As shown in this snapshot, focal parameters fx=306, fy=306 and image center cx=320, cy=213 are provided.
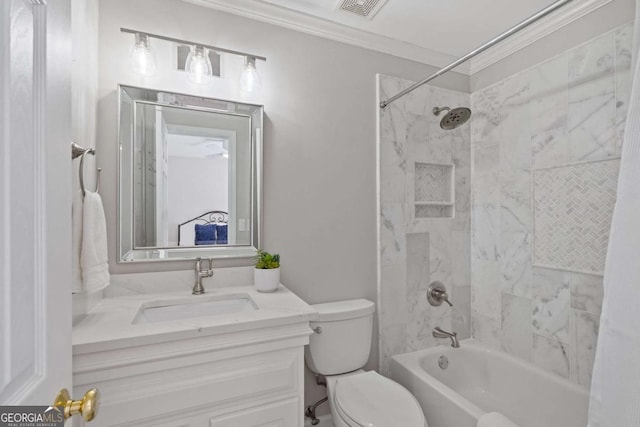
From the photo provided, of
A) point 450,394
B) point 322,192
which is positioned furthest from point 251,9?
point 450,394

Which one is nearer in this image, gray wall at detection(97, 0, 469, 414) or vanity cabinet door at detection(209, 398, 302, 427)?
vanity cabinet door at detection(209, 398, 302, 427)

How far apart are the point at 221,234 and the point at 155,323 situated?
62 cm

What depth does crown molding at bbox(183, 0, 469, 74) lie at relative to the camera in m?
1.63

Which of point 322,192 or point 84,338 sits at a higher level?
point 322,192

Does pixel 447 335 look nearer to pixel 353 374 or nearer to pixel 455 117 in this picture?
pixel 353 374

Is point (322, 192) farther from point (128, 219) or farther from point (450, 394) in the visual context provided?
point (450, 394)

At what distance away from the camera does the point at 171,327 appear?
3.40 feet

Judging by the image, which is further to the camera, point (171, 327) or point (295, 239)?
point (295, 239)

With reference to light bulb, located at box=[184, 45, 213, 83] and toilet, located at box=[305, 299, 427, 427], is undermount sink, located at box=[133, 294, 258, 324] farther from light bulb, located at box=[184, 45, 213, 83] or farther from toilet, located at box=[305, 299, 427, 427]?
light bulb, located at box=[184, 45, 213, 83]

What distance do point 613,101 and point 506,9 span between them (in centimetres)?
75

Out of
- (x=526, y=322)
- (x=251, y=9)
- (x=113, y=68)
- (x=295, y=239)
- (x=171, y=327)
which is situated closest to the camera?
(x=171, y=327)

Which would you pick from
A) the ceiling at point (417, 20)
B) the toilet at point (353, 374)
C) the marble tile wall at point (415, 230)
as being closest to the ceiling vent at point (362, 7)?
the ceiling at point (417, 20)

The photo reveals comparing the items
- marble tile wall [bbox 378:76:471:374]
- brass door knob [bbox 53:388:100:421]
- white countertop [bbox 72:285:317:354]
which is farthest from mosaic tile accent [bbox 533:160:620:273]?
brass door knob [bbox 53:388:100:421]

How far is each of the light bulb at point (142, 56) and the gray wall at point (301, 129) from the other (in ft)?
0.20
